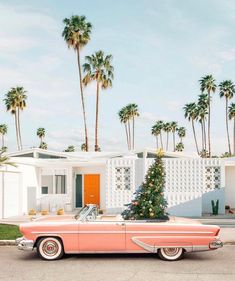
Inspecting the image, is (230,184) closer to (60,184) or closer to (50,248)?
(60,184)

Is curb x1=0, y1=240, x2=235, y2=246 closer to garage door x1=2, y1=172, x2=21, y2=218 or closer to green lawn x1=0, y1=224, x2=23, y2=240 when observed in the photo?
green lawn x1=0, y1=224, x2=23, y2=240

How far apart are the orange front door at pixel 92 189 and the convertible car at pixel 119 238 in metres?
17.0

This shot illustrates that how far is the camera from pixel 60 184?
28094 mm

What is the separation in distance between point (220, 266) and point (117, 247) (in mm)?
2367

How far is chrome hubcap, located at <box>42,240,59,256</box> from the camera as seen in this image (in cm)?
1158

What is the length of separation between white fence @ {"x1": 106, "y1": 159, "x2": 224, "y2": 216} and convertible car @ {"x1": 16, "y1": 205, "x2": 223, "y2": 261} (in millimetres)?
12874

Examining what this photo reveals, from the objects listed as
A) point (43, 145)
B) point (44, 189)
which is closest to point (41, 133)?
point (43, 145)

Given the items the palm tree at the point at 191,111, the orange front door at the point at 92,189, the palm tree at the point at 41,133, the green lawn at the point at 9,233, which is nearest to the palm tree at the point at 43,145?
the palm tree at the point at 41,133

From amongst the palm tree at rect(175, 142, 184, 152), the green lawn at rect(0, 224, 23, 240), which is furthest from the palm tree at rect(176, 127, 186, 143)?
the green lawn at rect(0, 224, 23, 240)

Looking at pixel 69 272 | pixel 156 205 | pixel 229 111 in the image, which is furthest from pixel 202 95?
pixel 69 272

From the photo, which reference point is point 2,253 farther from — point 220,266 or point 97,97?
point 97,97

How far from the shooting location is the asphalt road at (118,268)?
961 centimetres

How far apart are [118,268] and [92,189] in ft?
59.7

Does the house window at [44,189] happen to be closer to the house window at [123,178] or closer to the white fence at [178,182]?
the white fence at [178,182]
